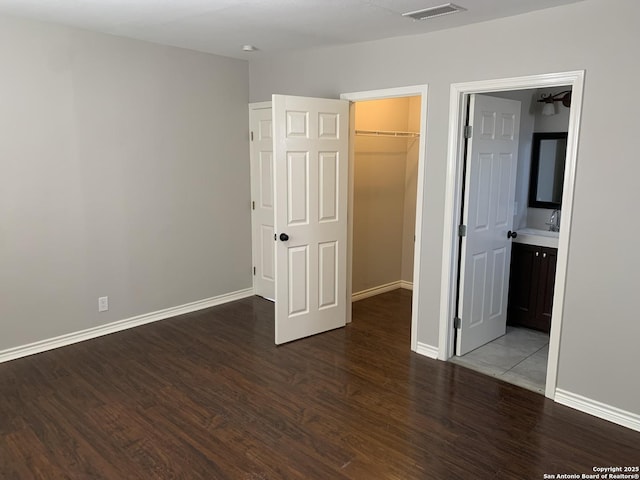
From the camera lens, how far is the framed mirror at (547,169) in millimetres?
4508

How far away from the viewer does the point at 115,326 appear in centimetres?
442

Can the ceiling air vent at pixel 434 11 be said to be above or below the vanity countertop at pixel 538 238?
Result: above

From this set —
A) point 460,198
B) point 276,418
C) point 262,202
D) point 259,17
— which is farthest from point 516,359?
point 259,17

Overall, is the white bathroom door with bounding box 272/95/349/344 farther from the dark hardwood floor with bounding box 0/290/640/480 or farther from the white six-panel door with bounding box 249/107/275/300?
the white six-panel door with bounding box 249/107/275/300

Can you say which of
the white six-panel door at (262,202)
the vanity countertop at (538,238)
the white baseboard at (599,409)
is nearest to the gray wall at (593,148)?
the white baseboard at (599,409)

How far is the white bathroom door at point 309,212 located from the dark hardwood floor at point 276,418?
335 millimetres

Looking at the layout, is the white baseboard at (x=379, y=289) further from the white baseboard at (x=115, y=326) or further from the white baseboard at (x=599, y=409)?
the white baseboard at (x=599, y=409)

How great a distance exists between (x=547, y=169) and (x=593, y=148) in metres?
1.78

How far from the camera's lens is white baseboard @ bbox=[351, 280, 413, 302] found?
214 inches

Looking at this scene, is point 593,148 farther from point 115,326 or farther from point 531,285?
point 115,326

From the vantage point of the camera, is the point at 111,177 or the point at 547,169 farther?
the point at 547,169

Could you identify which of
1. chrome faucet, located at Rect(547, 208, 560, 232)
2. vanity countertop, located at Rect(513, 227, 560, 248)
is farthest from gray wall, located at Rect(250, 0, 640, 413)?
chrome faucet, located at Rect(547, 208, 560, 232)

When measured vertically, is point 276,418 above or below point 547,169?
below

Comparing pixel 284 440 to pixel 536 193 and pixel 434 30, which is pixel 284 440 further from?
pixel 536 193
